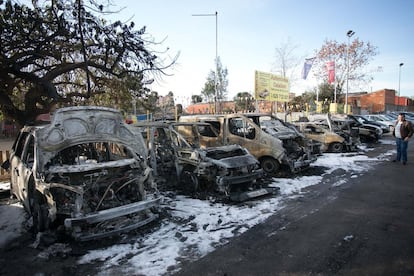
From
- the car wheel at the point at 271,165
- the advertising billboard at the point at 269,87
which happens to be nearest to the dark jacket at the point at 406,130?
the car wheel at the point at 271,165

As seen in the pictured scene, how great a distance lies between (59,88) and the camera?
11.4m

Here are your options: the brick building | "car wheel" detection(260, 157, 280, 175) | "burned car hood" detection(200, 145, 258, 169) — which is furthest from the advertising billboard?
the brick building

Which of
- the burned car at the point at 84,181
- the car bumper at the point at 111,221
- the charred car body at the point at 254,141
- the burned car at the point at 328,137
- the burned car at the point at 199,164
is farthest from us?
the burned car at the point at 328,137

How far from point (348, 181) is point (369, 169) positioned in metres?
2.24

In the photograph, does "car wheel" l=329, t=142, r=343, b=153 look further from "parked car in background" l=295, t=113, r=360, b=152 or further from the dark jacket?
the dark jacket

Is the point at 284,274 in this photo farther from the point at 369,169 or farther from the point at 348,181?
the point at 369,169

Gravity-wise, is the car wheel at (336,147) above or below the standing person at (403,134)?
below

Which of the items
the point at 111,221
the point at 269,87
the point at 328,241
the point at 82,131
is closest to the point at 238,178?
the point at 328,241

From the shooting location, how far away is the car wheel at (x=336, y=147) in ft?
44.1

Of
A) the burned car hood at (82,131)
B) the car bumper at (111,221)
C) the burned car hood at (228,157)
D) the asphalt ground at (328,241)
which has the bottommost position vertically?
the asphalt ground at (328,241)

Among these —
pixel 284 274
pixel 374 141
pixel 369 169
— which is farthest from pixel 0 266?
pixel 374 141

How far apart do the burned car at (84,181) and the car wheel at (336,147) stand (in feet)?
34.8

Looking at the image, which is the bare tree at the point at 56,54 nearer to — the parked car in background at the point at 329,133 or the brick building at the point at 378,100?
the parked car in background at the point at 329,133

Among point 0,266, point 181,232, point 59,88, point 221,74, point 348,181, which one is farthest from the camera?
point 221,74
